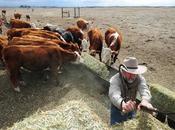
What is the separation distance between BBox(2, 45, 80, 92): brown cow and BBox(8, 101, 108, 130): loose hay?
5305 mm

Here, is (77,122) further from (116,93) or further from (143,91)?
(143,91)

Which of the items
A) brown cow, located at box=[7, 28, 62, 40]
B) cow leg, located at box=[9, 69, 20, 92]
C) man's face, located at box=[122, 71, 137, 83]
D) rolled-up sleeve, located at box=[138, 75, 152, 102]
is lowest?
cow leg, located at box=[9, 69, 20, 92]

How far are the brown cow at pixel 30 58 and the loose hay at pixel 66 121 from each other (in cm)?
531

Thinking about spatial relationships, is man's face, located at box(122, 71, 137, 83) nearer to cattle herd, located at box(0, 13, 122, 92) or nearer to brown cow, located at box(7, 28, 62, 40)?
cattle herd, located at box(0, 13, 122, 92)

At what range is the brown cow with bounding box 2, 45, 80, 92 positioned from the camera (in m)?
10.8

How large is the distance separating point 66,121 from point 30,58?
224 inches

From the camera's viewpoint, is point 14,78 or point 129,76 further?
point 14,78

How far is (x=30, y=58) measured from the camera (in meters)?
11.0

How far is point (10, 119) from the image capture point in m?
9.37

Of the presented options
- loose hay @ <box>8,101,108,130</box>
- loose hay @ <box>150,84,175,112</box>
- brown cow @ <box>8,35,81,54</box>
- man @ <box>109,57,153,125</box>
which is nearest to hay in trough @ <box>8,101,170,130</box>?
loose hay @ <box>8,101,108,130</box>

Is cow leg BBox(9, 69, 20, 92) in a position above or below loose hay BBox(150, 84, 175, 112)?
below

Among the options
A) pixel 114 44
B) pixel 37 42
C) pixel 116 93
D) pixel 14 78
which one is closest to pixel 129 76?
pixel 116 93

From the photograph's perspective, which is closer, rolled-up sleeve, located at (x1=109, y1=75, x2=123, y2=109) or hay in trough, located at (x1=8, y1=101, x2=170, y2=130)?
hay in trough, located at (x1=8, y1=101, x2=170, y2=130)

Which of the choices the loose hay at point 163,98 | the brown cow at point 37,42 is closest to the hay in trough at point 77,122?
the loose hay at point 163,98
